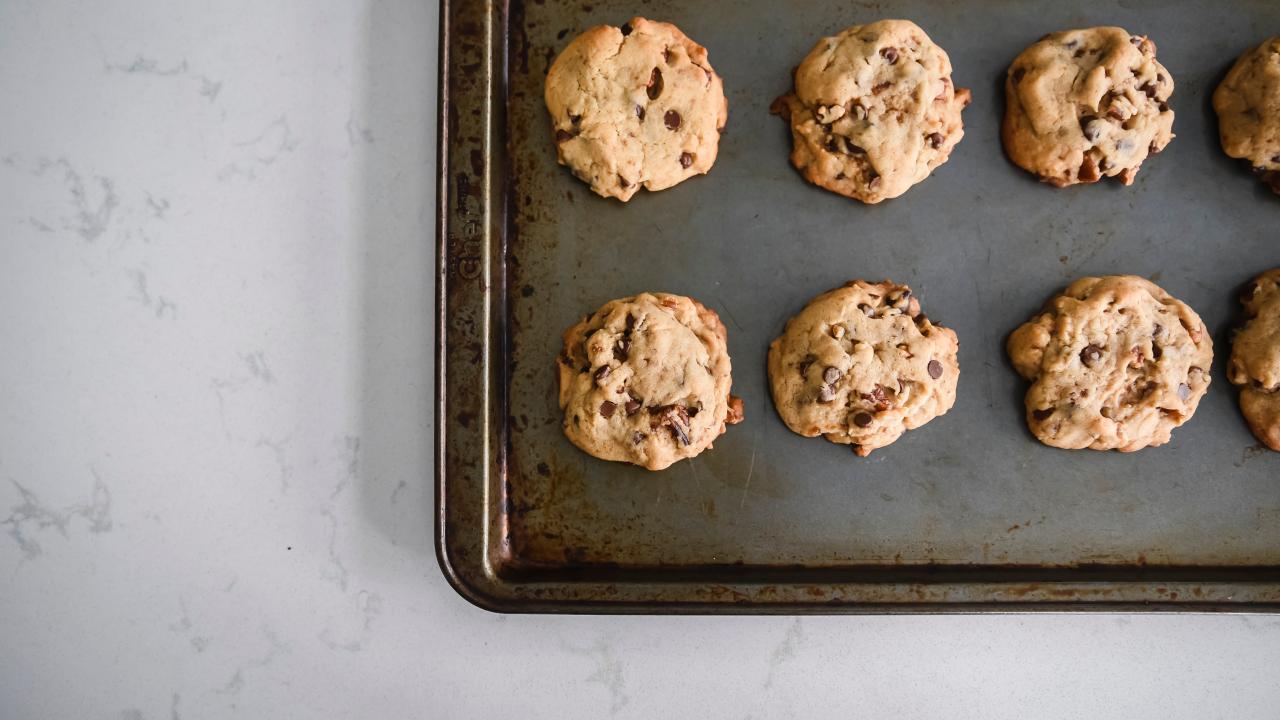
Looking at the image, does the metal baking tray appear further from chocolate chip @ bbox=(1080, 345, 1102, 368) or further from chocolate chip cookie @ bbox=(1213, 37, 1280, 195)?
chocolate chip @ bbox=(1080, 345, 1102, 368)

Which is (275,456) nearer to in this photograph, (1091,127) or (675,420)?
(675,420)

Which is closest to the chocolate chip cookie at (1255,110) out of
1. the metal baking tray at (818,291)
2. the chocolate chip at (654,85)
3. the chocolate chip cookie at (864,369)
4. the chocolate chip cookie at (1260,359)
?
the metal baking tray at (818,291)

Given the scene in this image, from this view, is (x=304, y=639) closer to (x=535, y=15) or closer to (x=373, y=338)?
(x=373, y=338)

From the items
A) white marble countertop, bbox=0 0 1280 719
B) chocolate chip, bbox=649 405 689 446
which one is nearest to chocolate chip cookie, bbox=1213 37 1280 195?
white marble countertop, bbox=0 0 1280 719

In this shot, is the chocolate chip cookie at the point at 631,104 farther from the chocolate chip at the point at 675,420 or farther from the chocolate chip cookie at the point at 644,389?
the chocolate chip at the point at 675,420

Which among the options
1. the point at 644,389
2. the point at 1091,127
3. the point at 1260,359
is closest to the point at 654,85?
the point at 644,389

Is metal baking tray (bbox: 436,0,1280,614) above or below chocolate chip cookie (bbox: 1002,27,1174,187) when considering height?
below
